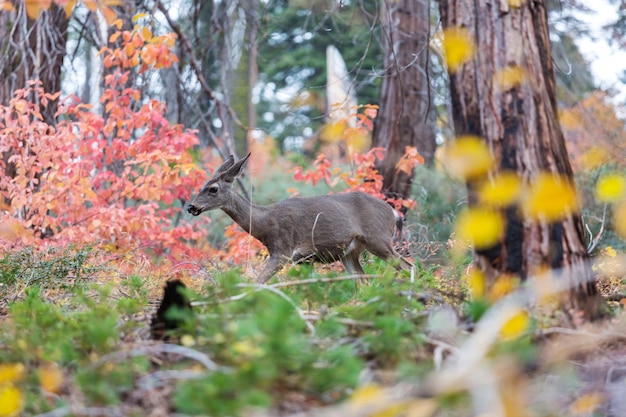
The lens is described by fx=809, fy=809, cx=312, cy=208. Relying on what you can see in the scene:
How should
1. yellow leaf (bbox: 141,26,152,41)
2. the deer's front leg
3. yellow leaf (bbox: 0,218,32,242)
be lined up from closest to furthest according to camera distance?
the deer's front leg
yellow leaf (bbox: 0,218,32,242)
yellow leaf (bbox: 141,26,152,41)

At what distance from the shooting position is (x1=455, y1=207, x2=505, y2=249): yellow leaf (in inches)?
147

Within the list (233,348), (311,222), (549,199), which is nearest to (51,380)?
(233,348)

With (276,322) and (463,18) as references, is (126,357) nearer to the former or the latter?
(276,322)

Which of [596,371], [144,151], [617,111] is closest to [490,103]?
[596,371]

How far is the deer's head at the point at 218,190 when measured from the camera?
857 centimetres

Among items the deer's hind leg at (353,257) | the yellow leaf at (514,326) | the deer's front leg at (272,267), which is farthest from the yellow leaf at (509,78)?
the deer's hind leg at (353,257)

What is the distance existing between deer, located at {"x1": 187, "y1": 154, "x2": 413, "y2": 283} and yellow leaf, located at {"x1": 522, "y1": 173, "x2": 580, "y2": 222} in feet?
14.9

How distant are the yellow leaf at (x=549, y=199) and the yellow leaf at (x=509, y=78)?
1.51ft

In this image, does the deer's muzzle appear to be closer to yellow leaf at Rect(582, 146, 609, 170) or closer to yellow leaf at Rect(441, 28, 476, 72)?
yellow leaf at Rect(441, 28, 476, 72)

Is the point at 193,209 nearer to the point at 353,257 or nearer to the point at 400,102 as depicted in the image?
the point at 353,257

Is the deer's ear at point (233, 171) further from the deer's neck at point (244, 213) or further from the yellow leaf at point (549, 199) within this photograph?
the yellow leaf at point (549, 199)

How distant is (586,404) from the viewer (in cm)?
319

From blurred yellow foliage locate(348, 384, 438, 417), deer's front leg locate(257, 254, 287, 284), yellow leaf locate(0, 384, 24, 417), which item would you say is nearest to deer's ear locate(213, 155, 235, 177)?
deer's front leg locate(257, 254, 287, 284)

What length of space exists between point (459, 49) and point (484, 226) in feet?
2.95
